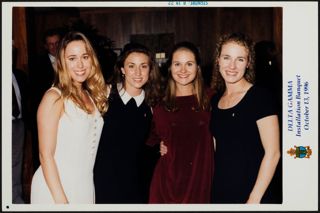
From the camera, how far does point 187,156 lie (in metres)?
2.02

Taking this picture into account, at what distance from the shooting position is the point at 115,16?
5.10 m

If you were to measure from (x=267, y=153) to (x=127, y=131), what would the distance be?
0.77 m

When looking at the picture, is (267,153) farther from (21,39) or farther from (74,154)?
(21,39)

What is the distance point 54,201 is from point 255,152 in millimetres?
1066

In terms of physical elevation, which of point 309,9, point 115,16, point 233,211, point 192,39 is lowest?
point 233,211

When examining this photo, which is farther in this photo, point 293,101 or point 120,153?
point 293,101

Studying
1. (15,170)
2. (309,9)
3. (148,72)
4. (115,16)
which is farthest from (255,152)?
(115,16)

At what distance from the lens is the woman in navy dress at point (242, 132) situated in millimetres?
1759

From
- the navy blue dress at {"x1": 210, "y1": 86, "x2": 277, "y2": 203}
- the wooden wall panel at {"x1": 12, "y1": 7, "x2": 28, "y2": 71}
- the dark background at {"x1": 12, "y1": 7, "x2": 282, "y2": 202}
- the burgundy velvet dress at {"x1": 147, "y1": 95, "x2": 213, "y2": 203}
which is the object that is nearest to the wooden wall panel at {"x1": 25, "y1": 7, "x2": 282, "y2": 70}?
the dark background at {"x1": 12, "y1": 7, "x2": 282, "y2": 202}

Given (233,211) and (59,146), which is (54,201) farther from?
(233,211)

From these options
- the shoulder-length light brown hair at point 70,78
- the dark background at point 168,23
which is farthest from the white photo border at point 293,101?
the dark background at point 168,23

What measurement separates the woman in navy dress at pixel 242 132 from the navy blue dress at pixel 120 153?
44cm

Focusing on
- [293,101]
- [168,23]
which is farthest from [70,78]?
[168,23]

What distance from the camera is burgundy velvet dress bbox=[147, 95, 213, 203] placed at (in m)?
2.02
